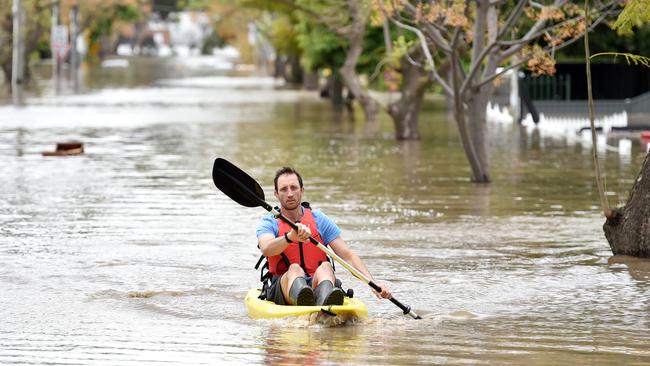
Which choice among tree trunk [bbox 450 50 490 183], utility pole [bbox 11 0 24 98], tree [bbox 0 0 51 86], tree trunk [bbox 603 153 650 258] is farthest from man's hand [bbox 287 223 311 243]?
tree [bbox 0 0 51 86]

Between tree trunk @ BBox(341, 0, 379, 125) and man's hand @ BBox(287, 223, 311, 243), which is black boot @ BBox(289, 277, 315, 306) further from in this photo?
tree trunk @ BBox(341, 0, 379, 125)

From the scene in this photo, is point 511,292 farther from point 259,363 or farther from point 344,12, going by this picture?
point 344,12

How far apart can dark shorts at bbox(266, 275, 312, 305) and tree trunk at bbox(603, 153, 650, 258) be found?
4.70 meters

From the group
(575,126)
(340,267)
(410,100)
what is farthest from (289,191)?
(575,126)

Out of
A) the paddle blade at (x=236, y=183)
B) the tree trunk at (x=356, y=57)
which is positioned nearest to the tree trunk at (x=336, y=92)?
the tree trunk at (x=356, y=57)

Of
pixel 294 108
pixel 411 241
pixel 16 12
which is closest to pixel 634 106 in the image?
pixel 294 108

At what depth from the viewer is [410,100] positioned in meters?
34.0

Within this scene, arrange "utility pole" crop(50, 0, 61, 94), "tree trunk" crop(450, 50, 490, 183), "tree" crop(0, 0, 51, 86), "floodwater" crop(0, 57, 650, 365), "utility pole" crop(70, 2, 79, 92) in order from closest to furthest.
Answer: "floodwater" crop(0, 57, 650, 365) → "tree trunk" crop(450, 50, 490, 183) → "tree" crop(0, 0, 51, 86) → "utility pole" crop(50, 0, 61, 94) → "utility pole" crop(70, 2, 79, 92)

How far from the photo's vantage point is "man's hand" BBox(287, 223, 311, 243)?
11094 millimetres

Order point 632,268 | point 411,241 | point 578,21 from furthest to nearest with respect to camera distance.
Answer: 1. point 578,21
2. point 411,241
3. point 632,268

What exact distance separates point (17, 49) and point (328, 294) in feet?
193

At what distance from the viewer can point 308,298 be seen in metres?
11.4

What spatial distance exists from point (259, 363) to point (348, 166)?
17.5 metres

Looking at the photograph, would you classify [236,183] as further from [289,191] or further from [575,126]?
[575,126]
